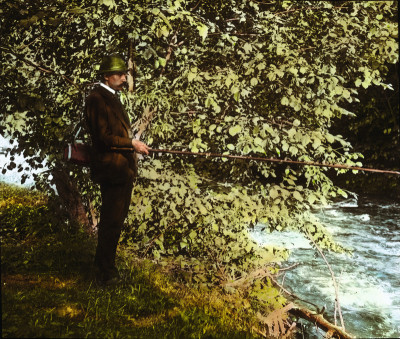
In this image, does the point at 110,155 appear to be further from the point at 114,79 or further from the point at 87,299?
the point at 87,299

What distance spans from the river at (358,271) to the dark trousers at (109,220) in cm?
199

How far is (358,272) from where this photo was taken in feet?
27.2

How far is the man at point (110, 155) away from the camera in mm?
3338

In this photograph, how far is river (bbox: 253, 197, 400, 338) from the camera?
6.62m

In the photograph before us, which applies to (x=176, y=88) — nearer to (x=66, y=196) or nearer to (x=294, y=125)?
(x=294, y=125)

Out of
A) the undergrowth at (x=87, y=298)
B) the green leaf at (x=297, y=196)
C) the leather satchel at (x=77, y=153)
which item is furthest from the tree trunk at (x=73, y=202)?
the green leaf at (x=297, y=196)

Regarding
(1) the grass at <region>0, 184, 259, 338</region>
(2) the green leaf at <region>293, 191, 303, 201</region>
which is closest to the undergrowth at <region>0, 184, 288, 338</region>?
(1) the grass at <region>0, 184, 259, 338</region>

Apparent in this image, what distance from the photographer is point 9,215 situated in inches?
266

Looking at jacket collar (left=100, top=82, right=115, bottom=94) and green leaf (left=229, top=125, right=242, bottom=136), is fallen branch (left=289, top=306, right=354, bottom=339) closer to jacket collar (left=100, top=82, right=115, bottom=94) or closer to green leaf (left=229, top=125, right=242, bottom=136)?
green leaf (left=229, top=125, right=242, bottom=136)

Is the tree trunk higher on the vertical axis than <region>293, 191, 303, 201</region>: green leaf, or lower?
lower

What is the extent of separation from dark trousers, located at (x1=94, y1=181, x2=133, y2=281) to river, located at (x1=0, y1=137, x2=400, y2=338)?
199 cm

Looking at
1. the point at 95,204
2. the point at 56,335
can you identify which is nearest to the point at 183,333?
the point at 56,335

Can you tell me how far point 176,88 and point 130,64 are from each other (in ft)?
3.07

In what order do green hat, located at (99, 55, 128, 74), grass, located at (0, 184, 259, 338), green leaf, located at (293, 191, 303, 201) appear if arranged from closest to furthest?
grass, located at (0, 184, 259, 338), green hat, located at (99, 55, 128, 74), green leaf, located at (293, 191, 303, 201)
